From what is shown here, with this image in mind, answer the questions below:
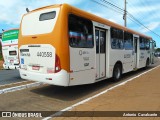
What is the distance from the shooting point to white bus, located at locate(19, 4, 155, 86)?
7656 millimetres

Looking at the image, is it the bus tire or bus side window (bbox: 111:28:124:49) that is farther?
the bus tire

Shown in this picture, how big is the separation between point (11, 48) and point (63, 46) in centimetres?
586

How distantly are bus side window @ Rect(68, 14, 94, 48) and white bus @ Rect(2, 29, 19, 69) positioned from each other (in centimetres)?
478

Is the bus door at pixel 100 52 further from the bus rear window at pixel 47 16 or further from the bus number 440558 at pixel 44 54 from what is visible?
the bus number 440558 at pixel 44 54

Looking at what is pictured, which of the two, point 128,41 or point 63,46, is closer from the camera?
point 63,46

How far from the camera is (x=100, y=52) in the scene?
1009cm

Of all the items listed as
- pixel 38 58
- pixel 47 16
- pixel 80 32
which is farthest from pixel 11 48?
pixel 80 32

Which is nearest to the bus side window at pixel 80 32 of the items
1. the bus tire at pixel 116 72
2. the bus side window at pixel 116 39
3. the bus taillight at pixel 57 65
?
the bus taillight at pixel 57 65

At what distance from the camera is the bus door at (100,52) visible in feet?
32.0

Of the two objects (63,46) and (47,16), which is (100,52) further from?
(47,16)

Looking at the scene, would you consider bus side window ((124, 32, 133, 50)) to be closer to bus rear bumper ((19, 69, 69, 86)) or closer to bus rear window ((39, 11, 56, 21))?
bus rear window ((39, 11, 56, 21))

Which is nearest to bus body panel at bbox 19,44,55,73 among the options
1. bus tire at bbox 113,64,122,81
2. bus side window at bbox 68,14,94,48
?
bus side window at bbox 68,14,94,48

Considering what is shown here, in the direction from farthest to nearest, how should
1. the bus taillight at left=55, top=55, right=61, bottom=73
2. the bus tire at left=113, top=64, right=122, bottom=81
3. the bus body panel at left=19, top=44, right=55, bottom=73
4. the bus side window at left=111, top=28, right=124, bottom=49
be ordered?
the bus tire at left=113, top=64, right=122, bottom=81 < the bus side window at left=111, top=28, right=124, bottom=49 < the bus body panel at left=19, top=44, right=55, bottom=73 < the bus taillight at left=55, top=55, right=61, bottom=73

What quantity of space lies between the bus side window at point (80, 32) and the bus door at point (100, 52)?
74 centimetres
